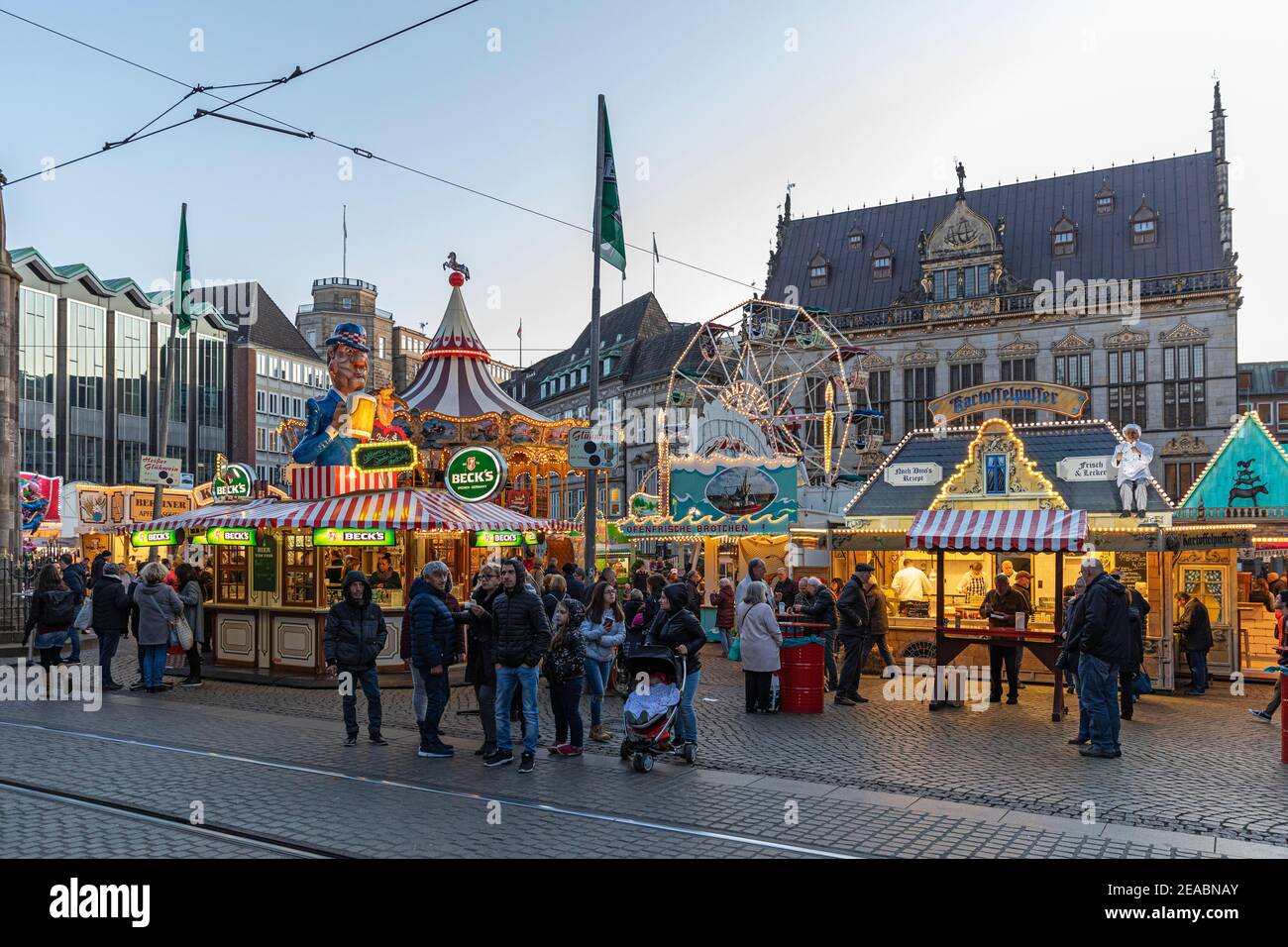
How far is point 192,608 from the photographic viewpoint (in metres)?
17.0

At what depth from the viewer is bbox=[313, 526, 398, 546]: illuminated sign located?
53.8ft

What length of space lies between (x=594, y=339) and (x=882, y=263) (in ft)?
144

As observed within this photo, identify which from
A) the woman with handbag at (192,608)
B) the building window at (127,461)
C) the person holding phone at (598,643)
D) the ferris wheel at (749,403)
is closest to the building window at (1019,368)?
the ferris wheel at (749,403)

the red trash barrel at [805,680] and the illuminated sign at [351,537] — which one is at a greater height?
the illuminated sign at [351,537]

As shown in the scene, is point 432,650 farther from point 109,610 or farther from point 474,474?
point 474,474

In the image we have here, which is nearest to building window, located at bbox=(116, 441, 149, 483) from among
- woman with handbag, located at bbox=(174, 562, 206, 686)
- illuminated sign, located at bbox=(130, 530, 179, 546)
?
illuminated sign, located at bbox=(130, 530, 179, 546)

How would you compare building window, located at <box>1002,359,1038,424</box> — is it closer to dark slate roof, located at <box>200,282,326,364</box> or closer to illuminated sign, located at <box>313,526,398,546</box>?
illuminated sign, located at <box>313,526,398,546</box>

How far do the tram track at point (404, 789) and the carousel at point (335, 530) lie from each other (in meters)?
5.57

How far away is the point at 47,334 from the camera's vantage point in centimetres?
5850

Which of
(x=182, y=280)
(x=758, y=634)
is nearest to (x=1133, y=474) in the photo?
(x=758, y=634)

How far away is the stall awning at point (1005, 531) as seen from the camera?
15.1 m

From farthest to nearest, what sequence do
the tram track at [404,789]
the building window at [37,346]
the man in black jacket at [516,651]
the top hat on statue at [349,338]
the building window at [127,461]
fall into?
the building window at [127,461] → the building window at [37,346] → the top hat on statue at [349,338] → the man in black jacket at [516,651] → the tram track at [404,789]

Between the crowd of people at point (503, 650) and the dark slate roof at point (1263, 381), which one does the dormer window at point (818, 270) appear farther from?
the crowd of people at point (503, 650)

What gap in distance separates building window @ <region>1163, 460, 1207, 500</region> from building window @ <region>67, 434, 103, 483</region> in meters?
55.9
